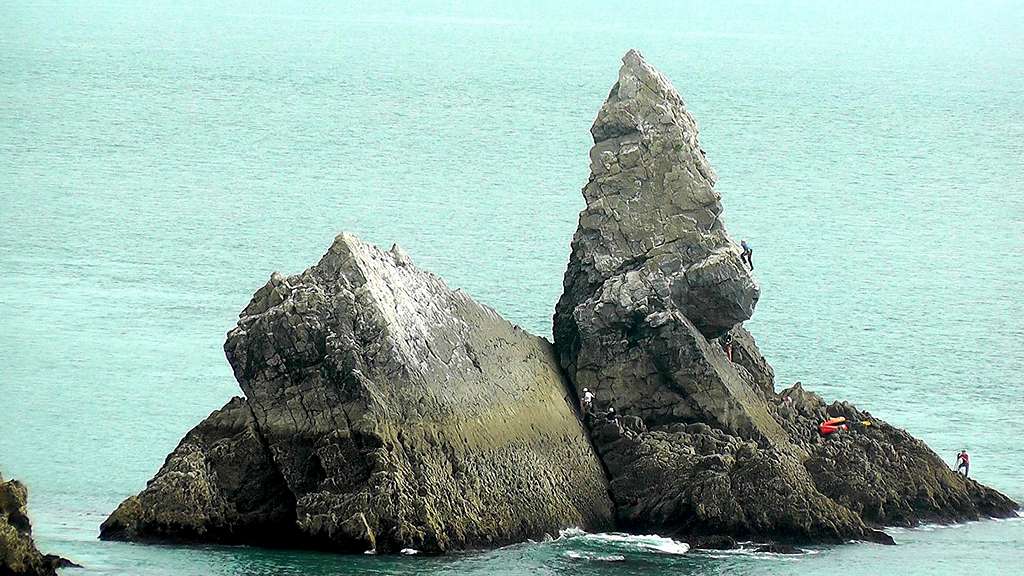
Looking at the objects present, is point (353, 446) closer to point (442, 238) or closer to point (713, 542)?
point (713, 542)

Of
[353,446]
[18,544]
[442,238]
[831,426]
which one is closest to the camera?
[18,544]

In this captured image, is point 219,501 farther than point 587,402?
No

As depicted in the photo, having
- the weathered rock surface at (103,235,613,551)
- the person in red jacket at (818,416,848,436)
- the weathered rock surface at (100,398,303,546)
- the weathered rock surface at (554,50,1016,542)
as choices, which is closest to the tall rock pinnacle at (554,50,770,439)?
the weathered rock surface at (554,50,1016,542)

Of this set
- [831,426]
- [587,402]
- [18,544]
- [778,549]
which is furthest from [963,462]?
[18,544]

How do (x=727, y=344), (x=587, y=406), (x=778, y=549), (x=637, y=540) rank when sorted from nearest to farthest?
(x=778, y=549) → (x=637, y=540) → (x=587, y=406) → (x=727, y=344)

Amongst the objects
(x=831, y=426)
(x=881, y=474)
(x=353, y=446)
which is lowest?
(x=881, y=474)

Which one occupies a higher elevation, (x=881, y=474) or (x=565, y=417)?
(x=565, y=417)

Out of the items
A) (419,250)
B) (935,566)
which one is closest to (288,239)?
(419,250)
